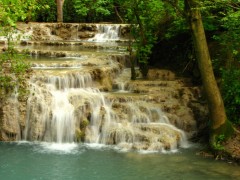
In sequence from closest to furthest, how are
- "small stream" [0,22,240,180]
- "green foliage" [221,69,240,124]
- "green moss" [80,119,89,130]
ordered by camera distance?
"small stream" [0,22,240,180] < "green foliage" [221,69,240,124] < "green moss" [80,119,89,130]


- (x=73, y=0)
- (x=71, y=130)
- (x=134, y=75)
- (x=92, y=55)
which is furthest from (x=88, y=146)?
(x=73, y=0)

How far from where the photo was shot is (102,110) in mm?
11750

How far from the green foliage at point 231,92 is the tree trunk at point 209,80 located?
0.70 m

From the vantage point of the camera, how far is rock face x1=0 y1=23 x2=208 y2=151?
1122 cm

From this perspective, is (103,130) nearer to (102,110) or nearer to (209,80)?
(102,110)

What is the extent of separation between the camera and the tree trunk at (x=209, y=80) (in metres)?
9.77

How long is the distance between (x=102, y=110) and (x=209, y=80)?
3.40 metres

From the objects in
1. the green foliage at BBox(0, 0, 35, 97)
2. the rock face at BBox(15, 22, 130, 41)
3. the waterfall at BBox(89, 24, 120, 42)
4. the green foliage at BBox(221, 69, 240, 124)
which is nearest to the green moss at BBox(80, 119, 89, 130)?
the green foliage at BBox(0, 0, 35, 97)

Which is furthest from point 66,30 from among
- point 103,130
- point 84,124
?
point 103,130

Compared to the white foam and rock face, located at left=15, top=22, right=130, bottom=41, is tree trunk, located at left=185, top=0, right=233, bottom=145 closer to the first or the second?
the white foam

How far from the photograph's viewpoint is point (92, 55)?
53.8ft

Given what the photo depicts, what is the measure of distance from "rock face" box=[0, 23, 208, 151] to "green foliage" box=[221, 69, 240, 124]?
138 centimetres

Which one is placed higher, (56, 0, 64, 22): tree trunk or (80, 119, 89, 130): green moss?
(56, 0, 64, 22): tree trunk

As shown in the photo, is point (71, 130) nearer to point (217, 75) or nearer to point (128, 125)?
point (128, 125)
